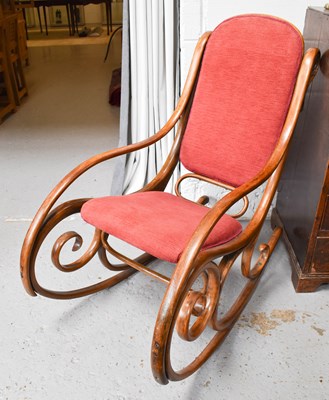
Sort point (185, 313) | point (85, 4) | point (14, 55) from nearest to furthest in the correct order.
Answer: point (185, 313) → point (14, 55) → point (85, 4)

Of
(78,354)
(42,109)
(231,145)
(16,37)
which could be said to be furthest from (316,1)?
(16,37)

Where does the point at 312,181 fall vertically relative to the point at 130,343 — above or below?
above

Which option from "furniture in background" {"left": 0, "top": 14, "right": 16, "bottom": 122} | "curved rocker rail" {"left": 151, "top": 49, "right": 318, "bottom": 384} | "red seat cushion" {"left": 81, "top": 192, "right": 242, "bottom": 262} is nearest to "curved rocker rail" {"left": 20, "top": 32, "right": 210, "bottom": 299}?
"red seat cushion" {"left": 81, "top": 192, "right": 242, "bottom": 262}

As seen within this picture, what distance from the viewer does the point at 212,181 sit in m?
1.57

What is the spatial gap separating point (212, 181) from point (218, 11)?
0.73 m

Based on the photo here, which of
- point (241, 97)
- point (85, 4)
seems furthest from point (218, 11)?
point (85, 4)

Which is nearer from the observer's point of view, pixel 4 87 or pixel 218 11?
pixel 218 11

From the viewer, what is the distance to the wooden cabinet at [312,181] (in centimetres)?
140

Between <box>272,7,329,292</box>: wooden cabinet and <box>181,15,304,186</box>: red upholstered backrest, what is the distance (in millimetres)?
167

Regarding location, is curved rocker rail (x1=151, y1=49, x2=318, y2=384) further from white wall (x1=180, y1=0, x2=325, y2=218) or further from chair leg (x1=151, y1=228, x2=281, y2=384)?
white wall (x1=180, y1=0, x2=325, y2=218)

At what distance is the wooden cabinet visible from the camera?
1.40 m

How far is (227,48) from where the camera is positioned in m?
1.45

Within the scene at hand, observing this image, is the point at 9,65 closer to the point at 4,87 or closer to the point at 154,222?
the point at 4,87

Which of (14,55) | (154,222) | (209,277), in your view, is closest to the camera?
(209,277)
